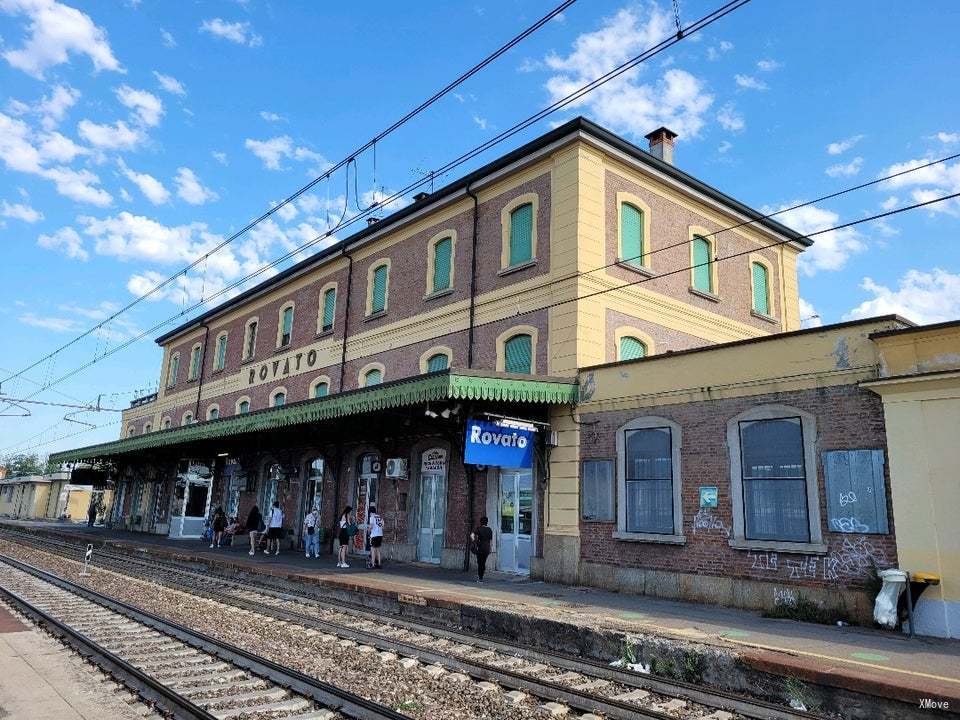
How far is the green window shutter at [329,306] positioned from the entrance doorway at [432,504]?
7.72 m

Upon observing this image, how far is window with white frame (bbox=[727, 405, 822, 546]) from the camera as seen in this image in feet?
36.4

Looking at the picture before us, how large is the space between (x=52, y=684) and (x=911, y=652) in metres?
9.37

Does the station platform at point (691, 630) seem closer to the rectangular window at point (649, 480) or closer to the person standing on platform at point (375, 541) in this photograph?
the person standing on platform at point (375, 541)

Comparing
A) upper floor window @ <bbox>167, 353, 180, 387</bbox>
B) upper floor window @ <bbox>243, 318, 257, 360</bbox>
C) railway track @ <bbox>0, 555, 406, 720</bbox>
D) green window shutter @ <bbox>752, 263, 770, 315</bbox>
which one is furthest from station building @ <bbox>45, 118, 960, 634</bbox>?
upper floor window @ <bbox>167, 353, 180, 387</bbox>

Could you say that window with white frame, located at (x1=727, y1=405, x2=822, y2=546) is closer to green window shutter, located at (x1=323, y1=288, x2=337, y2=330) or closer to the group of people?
the group of people

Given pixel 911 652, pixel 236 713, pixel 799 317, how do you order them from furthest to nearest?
pixel 799 317
pixel 911 652
pixel 236 713

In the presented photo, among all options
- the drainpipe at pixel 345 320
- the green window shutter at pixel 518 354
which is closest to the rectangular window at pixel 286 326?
the drainpipe at pixel 345 320

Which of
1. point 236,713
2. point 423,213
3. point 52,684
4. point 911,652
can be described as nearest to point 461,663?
point 236,713

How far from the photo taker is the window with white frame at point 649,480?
1298cm

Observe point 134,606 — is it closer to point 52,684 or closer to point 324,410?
point 52,684

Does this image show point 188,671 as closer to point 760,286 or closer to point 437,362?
point 437,362

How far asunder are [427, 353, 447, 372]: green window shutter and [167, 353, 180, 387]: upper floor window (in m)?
22.1

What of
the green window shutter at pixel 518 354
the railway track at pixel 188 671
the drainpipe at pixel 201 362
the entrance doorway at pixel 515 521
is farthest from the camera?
the drainpipe at pixel 201 362

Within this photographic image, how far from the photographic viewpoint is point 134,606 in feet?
39.3
